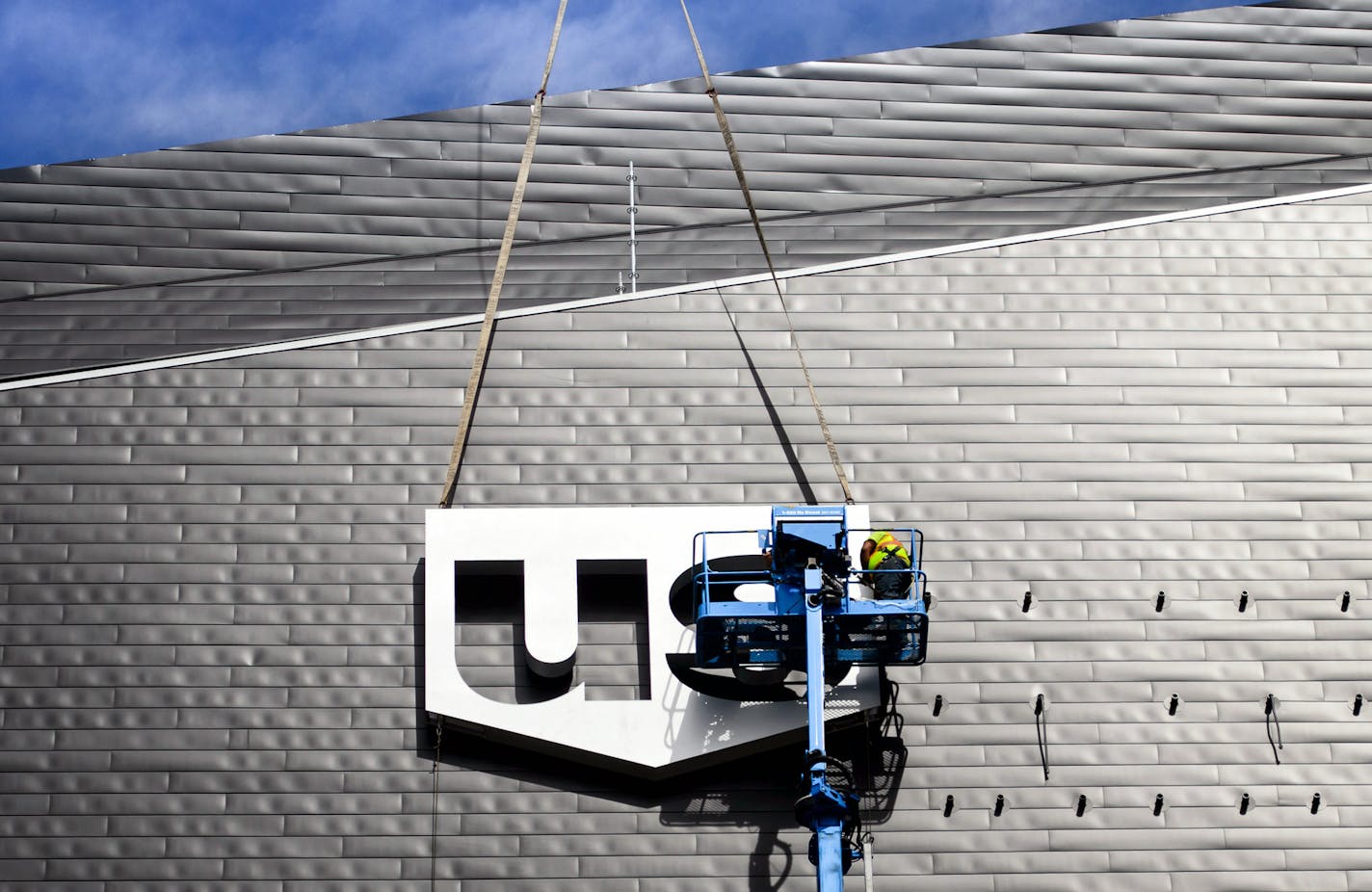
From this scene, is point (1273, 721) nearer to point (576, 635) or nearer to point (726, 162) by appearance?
point (576, 635)

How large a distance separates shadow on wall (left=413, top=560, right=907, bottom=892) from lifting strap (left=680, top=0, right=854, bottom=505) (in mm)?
2852

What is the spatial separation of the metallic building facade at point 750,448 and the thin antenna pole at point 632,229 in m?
0.20

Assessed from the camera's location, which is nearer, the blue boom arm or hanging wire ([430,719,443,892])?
the blue boom arm

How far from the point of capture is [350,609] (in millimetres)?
18109

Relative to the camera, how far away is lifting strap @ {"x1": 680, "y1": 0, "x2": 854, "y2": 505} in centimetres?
1861

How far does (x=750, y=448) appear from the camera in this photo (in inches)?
742

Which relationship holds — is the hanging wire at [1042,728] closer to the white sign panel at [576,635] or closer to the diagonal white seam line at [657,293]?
the white sign panel at [576,635]

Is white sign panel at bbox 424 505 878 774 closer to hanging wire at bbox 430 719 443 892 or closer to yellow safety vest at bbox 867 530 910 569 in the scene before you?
hanging wire at bbox 430 719 443 892

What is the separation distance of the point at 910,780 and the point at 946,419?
445 centimetres

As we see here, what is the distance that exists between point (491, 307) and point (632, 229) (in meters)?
2.25

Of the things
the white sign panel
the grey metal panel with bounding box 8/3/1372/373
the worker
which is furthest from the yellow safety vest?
the grey metal panel with bounding box 8/3/1372/373

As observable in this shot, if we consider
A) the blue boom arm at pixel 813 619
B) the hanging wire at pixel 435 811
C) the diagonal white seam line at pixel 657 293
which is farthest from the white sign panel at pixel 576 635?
the diagonal white seam line at pixel 657 293

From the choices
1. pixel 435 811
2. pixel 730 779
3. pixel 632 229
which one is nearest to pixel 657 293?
pixel 632 229

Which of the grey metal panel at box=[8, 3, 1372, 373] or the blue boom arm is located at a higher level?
the grey metal panel at box=[8, 3, 1372, 373]
